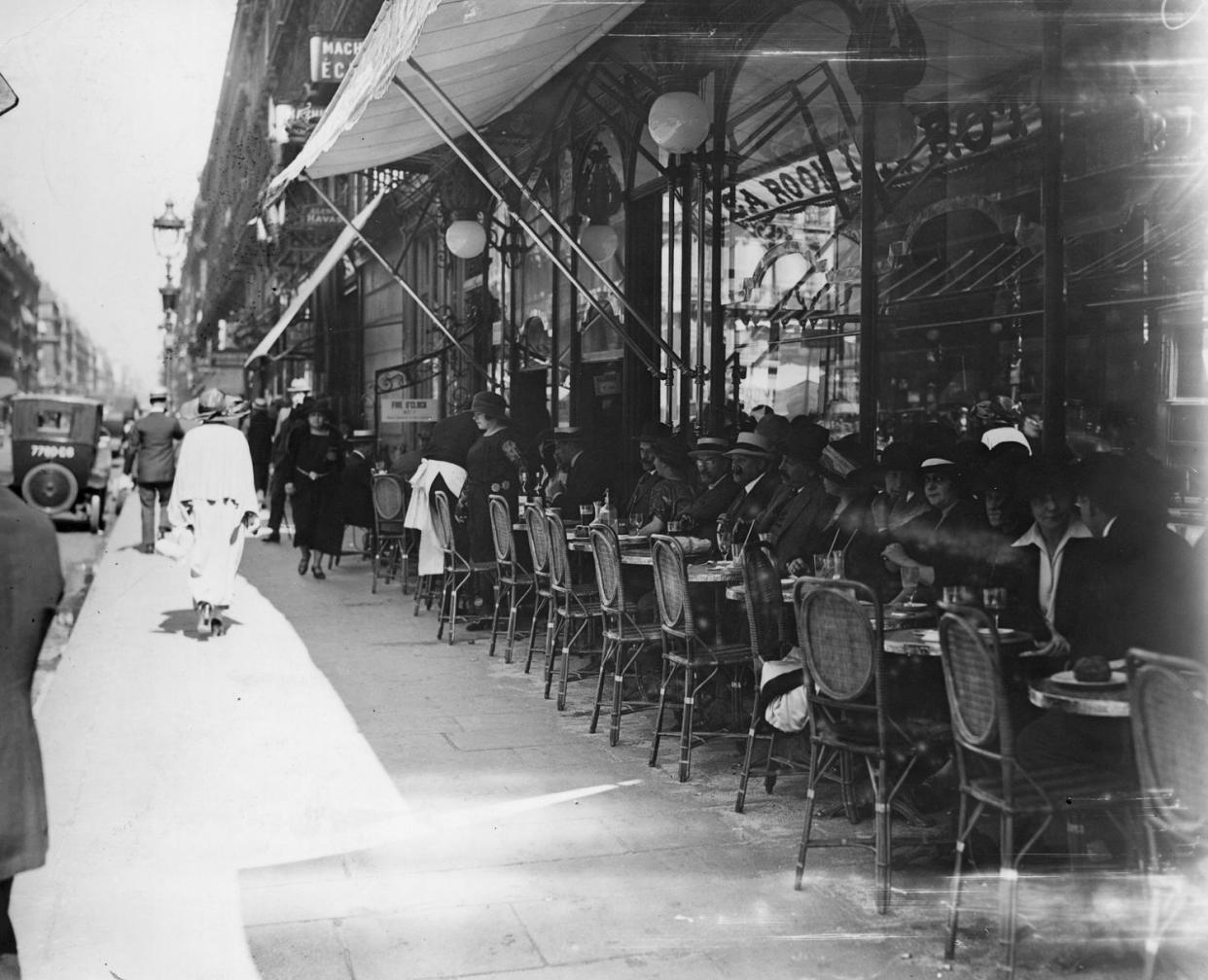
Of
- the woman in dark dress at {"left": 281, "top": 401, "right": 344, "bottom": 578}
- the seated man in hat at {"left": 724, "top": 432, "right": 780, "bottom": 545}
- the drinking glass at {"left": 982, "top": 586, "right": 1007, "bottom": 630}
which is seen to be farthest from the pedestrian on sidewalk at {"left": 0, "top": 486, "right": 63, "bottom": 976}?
the woman in dark dress at {"left": 281, "top": 401, "right": 344, "bottom": 578}

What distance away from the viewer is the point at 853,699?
16.1ft

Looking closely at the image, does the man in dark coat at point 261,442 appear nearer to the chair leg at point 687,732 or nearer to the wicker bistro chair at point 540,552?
the wicker bistro chair at point 540,552

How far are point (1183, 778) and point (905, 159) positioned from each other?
18.2ft

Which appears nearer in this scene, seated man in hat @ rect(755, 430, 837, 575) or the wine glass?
seated man in hat @ rect(755, 430, 837, 575)

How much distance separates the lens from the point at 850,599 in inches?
185

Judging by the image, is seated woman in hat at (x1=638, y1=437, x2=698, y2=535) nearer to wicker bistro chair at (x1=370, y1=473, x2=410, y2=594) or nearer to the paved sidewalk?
the paved sidewalk

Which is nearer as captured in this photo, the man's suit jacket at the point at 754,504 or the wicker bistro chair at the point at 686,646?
the wicker bistro chair at the point at 686,646

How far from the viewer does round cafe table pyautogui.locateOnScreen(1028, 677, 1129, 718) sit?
3.99 meters

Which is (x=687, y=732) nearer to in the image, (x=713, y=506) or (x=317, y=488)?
(x=713, y=506)

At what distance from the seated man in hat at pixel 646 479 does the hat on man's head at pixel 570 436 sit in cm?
207

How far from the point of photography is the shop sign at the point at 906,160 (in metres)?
7.19

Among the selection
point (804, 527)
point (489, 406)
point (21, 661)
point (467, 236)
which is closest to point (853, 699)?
point (804, 527)

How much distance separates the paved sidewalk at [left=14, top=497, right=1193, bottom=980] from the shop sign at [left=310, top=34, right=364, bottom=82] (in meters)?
10.9

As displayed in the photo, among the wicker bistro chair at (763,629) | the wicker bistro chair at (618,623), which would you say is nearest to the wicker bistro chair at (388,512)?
the wicker bistro chair at (618,623)
